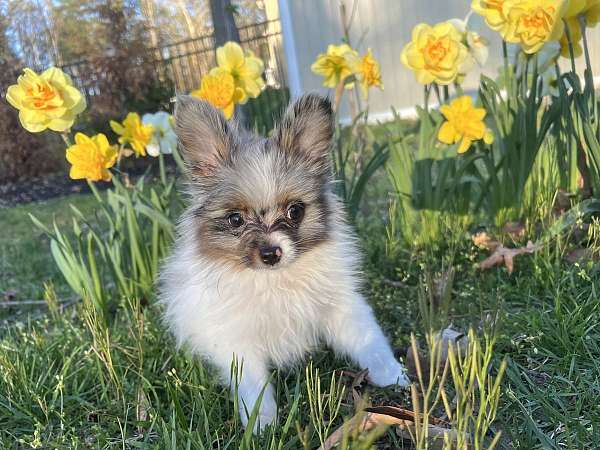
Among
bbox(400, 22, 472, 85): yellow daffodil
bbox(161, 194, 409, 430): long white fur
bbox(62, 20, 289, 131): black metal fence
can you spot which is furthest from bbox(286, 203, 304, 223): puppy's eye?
bbox(62, 20, 289, 131): black metal fence

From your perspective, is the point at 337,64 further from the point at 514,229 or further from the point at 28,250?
the point at 28,250

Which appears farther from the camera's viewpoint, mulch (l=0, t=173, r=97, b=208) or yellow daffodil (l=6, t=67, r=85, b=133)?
mulch (l=0, t=173, r=97, b=208)

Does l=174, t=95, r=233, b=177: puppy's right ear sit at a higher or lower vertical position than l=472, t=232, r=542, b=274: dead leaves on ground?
higher

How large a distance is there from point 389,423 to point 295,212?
0.96 m

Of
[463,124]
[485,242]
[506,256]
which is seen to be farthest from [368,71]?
[506,256]

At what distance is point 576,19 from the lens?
2.65m

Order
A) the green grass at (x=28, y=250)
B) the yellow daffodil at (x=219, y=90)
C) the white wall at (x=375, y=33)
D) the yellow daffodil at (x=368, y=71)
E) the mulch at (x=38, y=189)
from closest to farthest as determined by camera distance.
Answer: the yellow daffodil at (x=219, y=90) → the yellow daffodil at (x=368, y=71) → the green grass at (x=28, y=250) → the mulch at (x=38, y=189) → the white wall at (x=375, y=33)

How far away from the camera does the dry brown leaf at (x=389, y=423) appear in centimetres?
150

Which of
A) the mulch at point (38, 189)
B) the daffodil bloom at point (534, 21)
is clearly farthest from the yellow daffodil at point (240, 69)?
the mulch at point (38, 189)

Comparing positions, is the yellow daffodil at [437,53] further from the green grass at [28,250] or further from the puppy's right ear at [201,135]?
the green grass at [28,250]

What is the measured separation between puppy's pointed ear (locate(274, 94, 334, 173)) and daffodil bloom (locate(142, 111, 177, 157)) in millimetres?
1061

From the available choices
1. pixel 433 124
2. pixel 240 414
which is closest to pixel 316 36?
pixel 433 124

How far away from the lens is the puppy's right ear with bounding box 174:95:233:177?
2.18 metres

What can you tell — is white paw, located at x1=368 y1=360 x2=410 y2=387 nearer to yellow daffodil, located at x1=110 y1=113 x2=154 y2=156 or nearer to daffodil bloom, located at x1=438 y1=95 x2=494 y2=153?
daffodil bloom, located at x1=438 y1=95 x2=494 y2=153
